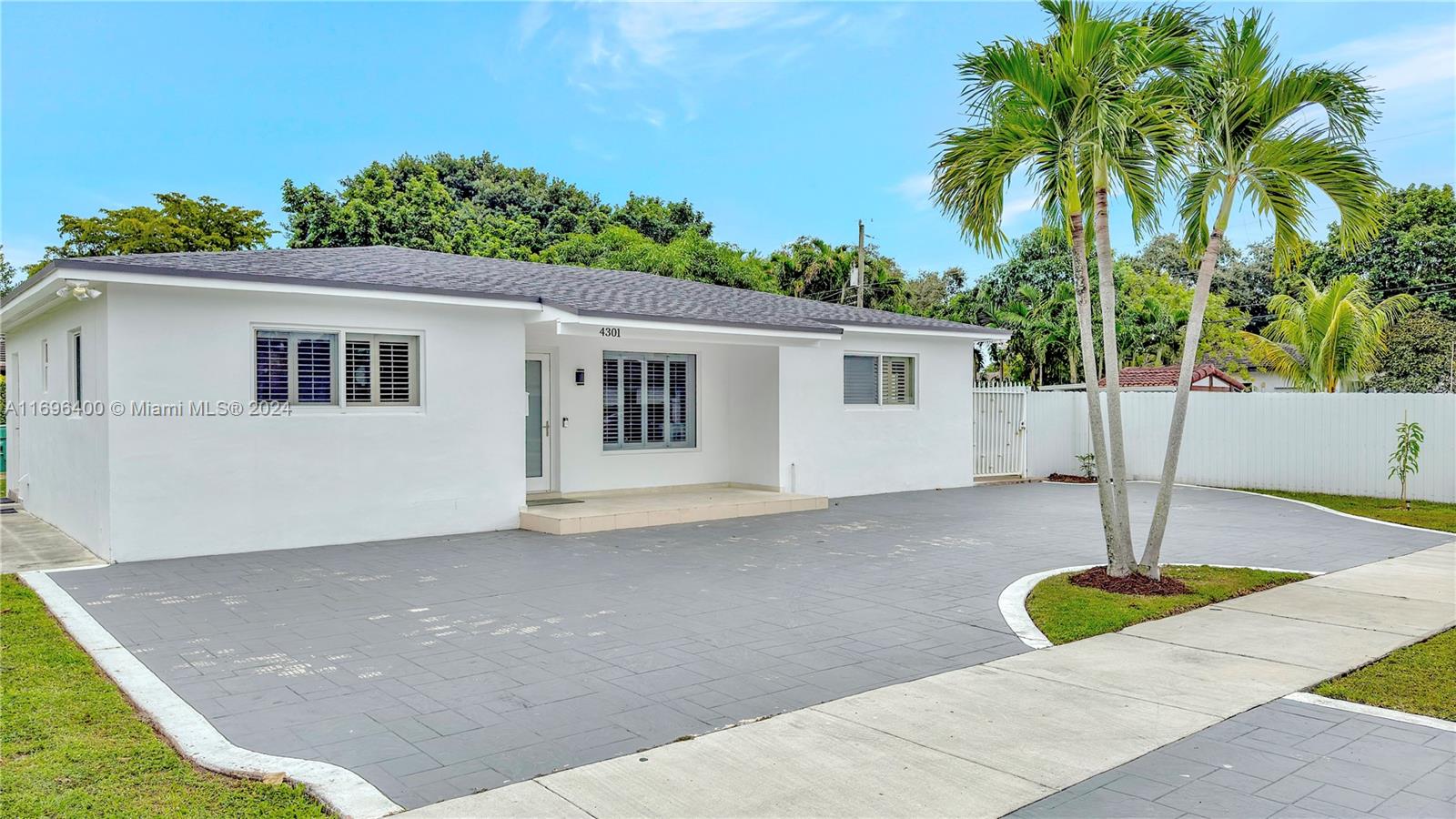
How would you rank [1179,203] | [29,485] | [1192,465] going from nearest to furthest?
[1179,203]
[29,485]
[1192,465]

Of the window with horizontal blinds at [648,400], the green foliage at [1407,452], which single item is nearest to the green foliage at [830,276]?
the window with horizontal blinds at [648,400]

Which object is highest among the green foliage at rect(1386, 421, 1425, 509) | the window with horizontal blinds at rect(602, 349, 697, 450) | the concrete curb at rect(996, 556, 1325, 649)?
the window with horizontal blinds at rect(602, 349, 697, 450)

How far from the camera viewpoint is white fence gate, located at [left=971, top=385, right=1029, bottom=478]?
61.3 feet

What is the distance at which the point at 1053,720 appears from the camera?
4789 millimetres

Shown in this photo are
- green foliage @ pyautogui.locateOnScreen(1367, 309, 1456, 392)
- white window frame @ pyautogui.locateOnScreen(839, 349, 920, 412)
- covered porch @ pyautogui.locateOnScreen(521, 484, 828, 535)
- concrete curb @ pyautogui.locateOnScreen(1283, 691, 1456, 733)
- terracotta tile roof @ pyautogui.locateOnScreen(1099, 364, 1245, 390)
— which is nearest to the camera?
concrete curb @ pyautogui.locateOnScreen(1283, 691, 1456, 733)

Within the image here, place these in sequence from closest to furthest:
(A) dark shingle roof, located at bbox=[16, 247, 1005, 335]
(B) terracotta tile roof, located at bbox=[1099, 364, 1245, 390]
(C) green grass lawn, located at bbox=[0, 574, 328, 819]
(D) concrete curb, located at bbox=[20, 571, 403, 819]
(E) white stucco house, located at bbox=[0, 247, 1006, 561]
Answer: (C) green grass lawn, located at bbox=[0, 574, 328, 819] < (D) concrete curb, located at bbox=[20, 571, 403, 819] < (E) white stucco house, located at bbox=[0, 247, 1006, 561] < (A) dark shingle roof, located at bbox=[16, 247, 1005, 335] < (B) terracotta tile roof, located at bbox=[1099, 364, 1245, 390]

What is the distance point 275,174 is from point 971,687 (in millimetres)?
34946

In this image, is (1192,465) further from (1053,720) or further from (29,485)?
(29,485)

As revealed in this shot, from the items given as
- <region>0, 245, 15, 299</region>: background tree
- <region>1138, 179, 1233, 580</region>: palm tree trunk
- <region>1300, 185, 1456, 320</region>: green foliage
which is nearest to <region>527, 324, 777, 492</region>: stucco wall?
<region>1138, 179, 1233, 580</region>: palm tree trunk

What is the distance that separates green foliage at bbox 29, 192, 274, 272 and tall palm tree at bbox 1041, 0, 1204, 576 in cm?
2945

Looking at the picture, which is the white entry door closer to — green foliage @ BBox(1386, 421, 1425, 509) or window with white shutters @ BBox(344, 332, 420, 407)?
window with white shutters @ BBox(344, 332, 420, 407)

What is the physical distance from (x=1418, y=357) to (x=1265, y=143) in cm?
2276

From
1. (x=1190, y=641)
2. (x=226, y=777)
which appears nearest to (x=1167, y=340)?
(x=1190, y=641)

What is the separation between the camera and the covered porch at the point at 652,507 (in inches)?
464
